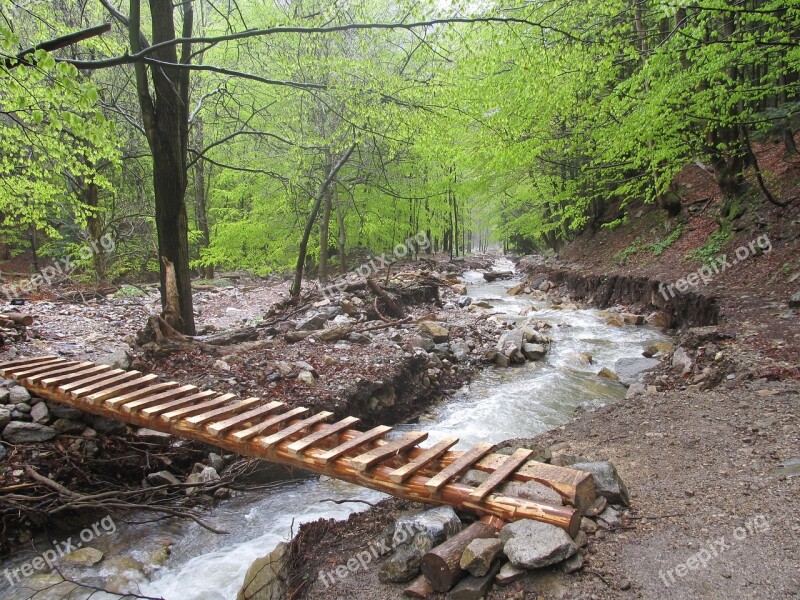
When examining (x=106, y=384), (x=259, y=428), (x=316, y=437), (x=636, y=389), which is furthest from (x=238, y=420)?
(x=636, y=389)

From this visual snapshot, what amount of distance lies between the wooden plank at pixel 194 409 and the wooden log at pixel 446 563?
278 centimetres

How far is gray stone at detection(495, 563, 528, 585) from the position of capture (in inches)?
88.8

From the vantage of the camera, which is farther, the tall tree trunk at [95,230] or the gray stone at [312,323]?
the tall tree trunk at [95,230]

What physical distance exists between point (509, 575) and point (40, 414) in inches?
197

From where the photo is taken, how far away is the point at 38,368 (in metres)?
5.34

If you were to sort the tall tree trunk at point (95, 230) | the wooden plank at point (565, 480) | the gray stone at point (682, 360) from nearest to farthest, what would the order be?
the wooden plank at point (565, 480)
the gray stone at point (682, 360)
the tall tree trunk at point (95, 230)

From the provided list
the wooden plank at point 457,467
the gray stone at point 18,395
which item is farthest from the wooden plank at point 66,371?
the wooden plank at point 457,467

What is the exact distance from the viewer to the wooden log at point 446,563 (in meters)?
2.34

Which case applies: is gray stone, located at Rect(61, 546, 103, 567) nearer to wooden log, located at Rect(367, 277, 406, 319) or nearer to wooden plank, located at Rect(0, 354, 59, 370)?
wooden plank, located at Rect(0, 354, 59, 370)

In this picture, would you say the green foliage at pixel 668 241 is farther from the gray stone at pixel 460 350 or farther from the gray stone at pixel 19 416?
the gray stone at pixel 19 416

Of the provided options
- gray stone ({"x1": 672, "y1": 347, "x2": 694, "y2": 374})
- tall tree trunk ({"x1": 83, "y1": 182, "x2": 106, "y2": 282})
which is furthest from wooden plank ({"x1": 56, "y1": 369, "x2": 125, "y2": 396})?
tall tree trunk ({"x1": 83, "y1": 182, "x2": 106, "y2": 282})

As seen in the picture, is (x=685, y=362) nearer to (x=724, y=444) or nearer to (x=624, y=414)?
(x=624, y=414)

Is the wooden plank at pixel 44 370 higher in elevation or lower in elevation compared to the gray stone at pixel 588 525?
higher

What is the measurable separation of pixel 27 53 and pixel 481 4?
563 centimetres
